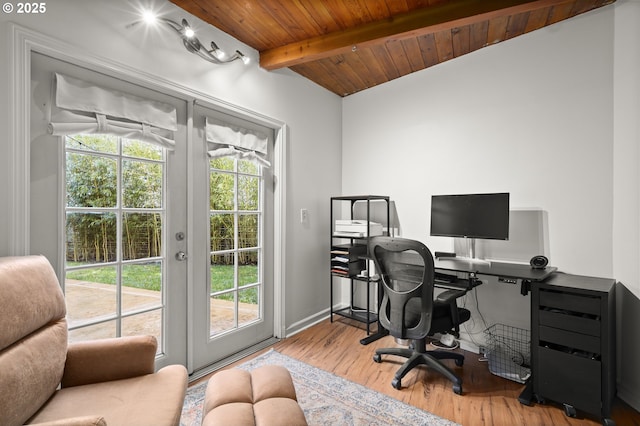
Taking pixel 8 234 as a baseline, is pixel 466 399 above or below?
below

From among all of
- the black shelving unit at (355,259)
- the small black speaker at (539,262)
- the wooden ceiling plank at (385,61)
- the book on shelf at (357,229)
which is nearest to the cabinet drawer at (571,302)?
the small black speaker at (539,262)

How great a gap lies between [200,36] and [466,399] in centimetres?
313

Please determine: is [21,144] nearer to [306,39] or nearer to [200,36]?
[200,36]

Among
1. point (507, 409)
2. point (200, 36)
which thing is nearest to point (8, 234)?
point (200, 36)

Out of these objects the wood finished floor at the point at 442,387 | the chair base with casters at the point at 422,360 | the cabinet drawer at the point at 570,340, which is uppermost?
the cabinet drawer at the point at 570,340

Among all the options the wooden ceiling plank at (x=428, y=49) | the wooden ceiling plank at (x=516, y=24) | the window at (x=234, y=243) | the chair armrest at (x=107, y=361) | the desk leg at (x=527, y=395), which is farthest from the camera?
the wooden ceiling plank at (x=428, y=49)

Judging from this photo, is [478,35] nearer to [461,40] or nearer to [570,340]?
[461,40]

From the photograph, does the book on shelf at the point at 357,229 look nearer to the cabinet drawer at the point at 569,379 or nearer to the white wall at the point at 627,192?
the cabinet drawer at the point at 569,379

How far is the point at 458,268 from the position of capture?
230 centimetres

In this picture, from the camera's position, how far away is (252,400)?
141 centimetres

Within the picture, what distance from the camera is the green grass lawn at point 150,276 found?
1.80m

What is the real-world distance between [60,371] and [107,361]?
172 millimetres

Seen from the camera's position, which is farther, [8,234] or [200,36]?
[200,36]

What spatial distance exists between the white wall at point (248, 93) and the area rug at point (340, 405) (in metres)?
0.92
